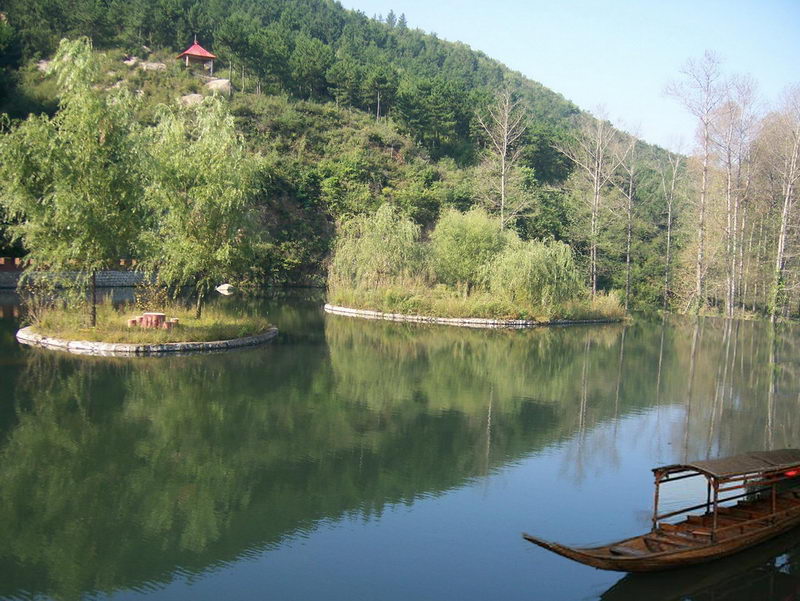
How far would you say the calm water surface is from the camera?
233 inches

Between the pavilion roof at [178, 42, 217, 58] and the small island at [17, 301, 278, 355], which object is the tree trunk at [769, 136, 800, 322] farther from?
the pavilion roof at [178, 42, 217, 58]

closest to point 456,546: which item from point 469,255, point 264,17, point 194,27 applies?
point 469,255

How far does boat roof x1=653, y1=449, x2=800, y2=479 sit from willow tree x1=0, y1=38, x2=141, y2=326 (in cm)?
1210

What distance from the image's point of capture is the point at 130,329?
50.3ft

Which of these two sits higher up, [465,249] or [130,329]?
[465,249]

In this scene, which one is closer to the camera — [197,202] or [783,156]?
[197,202]

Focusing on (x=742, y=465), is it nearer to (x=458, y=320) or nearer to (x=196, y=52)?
(x=458, y=320)

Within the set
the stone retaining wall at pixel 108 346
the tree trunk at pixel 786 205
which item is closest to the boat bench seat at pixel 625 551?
the stone retaining wall at pixel 108 346

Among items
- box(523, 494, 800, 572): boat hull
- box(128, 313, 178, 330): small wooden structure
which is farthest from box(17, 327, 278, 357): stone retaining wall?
box(523, 494, 800, 572): boat hull

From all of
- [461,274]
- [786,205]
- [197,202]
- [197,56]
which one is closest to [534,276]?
[461,274]

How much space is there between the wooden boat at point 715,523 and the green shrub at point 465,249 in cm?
1799

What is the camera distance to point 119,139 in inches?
588

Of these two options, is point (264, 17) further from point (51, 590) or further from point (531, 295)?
point (51, 590)

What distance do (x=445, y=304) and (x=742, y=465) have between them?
17026mm
